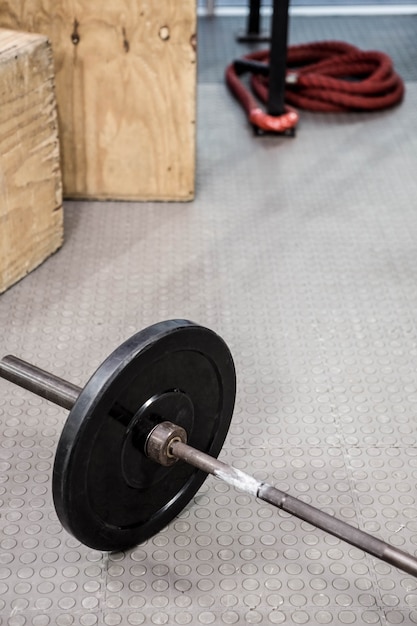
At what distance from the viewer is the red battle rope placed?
294cm

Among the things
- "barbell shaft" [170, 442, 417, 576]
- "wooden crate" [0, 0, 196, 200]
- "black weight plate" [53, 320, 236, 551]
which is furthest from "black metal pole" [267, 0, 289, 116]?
"barbell shaft" [170, 442, 417, 576]

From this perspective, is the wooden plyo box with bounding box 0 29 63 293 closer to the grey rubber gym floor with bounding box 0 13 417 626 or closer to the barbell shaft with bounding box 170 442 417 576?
the grey rubber gym floor with bounding box 0 13 417 626

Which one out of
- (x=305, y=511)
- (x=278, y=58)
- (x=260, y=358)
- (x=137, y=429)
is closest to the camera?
(x=305, y=511)

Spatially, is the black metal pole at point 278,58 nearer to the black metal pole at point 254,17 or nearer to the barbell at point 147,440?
the black metal pole at point 254,17

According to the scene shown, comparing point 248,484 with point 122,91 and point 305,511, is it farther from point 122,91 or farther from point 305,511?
point 122,91

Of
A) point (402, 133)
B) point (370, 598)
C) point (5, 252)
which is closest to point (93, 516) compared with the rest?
point (370, 598)

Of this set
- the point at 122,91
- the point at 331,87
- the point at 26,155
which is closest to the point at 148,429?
the point at 26,155

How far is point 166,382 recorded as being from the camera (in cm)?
134

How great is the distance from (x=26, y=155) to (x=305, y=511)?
1.19 metres

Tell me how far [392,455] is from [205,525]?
0.38 meters

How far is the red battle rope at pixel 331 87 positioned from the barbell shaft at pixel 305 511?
5.72 ft

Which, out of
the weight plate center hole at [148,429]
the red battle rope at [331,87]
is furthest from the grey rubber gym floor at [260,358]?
the weight plate center hole at [148,429]

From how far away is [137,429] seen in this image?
4.34 feet

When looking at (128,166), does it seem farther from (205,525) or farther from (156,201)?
(205,525)
